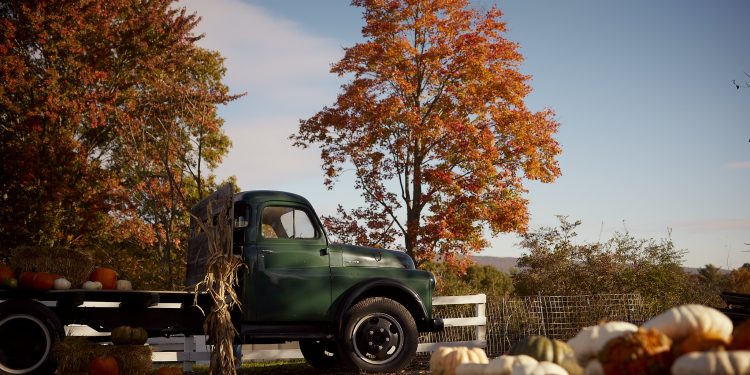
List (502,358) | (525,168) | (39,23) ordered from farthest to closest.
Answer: (525,168)
(39,23)
(502,358)

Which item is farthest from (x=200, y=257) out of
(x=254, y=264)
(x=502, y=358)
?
(x=502, y=358)

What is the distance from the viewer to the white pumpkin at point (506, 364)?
12.3 ft

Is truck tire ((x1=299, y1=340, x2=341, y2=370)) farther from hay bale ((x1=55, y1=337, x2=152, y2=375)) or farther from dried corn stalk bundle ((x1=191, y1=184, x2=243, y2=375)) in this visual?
dried corn stalk bundle ((x1=191, y1=184, x2=243, y2=375))

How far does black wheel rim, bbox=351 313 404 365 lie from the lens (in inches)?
362

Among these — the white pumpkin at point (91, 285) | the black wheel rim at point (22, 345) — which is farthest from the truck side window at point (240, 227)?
the black wheel rim at point (22, 345)

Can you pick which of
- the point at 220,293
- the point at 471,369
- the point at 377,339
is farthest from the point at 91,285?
the point at 471,369

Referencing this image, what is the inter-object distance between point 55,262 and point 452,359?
6035mm

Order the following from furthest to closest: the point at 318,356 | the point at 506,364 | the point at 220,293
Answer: the point at 318,356, the point at 220,293, the point at 506,364

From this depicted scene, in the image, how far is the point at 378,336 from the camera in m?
9.28

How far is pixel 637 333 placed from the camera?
3.28m

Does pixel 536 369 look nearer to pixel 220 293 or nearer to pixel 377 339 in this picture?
pixel 220 293

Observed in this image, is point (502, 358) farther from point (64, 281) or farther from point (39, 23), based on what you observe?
point (39, 23)

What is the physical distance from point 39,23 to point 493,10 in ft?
34.8

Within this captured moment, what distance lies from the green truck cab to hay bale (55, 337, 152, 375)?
3.75 feet
